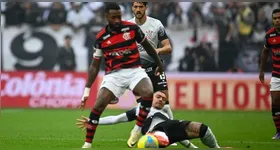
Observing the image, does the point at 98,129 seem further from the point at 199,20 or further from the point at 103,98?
the point at 199,20

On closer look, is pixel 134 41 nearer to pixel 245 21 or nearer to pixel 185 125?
pixel 185 125

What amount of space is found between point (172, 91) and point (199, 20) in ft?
9.56

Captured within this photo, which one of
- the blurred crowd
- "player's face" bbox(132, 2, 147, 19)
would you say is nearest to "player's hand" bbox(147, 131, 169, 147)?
"player's face" bbox(132, 2, 147, 19)

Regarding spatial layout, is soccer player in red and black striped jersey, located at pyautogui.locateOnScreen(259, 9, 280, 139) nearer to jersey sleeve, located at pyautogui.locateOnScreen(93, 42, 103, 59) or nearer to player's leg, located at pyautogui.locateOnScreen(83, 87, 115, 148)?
jersey sleeve, located at pyautogui.locateOnScreen(93, 42, 103, 59)

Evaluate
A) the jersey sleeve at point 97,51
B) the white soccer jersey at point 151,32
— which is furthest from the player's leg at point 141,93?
the white soccer jersey at point 151,32

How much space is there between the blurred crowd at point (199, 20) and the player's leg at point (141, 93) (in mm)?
12549

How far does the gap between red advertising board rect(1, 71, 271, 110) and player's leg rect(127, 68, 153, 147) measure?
37.8 ft

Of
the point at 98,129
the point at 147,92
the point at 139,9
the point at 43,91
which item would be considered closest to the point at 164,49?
the point at 139,9

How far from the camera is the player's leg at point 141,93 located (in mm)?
10656

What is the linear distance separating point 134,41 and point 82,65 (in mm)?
13336

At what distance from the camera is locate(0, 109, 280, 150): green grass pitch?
1200 cm

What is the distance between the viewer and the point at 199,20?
24125 mm

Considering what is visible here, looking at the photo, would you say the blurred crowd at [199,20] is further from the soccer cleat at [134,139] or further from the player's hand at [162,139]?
the player's hand at [162,139]

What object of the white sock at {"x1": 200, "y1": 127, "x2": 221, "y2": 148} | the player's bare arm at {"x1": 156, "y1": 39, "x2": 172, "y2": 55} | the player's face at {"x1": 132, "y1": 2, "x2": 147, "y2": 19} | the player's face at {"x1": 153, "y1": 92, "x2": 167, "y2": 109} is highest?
the player's face at {"x1": 132, "y1": 2, "x2": 147, "y2": 19}
